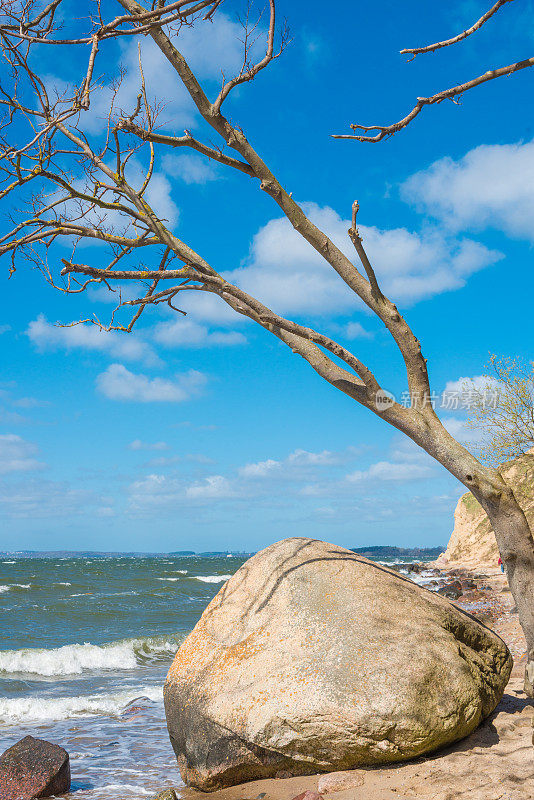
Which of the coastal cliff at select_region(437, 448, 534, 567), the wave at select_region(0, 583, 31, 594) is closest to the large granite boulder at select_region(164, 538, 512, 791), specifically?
the wave at select_region(0, 583, 31, 594)

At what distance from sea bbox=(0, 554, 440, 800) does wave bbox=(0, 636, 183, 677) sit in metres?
0.02

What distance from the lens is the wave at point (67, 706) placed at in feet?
32.4

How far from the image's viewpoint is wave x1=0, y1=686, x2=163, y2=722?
9.89m

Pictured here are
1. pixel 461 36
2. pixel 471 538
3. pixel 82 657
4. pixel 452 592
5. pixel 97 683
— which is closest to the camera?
pixel 461 36

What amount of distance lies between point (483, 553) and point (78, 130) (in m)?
53.9

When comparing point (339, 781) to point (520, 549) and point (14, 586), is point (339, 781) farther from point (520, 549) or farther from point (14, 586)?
point (14, 586)

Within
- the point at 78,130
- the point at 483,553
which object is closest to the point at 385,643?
the point at 78,130

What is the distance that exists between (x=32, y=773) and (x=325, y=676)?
11.4 ft

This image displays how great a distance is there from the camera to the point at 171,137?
6.06m

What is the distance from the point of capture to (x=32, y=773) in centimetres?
629

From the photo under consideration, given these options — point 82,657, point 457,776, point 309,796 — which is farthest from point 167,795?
point 82,657

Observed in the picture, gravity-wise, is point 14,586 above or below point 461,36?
below

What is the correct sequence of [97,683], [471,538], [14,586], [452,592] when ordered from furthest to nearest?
[471,538] < [14,586] < [452,592] < [97,683]

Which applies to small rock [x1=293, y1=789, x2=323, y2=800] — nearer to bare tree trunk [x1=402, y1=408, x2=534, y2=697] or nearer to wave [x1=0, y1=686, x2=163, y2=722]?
bare tree trunk [x1=402, y1=408, x2=534, y2=697]
